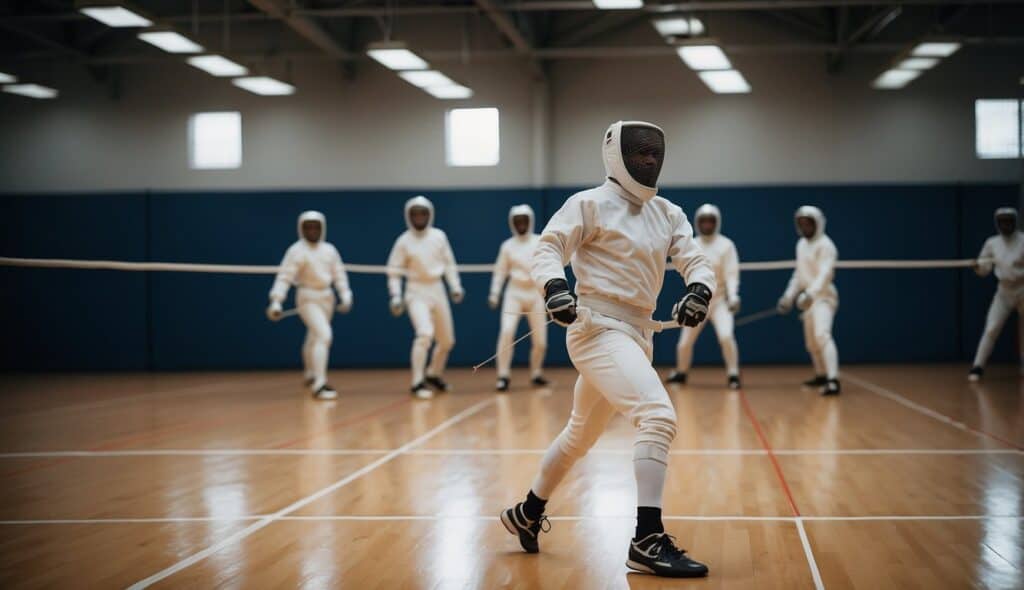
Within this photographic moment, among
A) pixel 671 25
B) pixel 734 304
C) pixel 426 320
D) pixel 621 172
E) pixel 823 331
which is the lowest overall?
pixel 823 331

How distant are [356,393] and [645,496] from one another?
781 centimetres

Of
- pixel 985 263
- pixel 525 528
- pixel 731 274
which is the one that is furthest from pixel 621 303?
pixel 985 263

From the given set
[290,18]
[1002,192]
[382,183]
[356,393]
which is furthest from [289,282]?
[1002,192]

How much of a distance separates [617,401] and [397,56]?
317 inches

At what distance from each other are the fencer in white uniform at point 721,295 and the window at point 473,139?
13.9 feet

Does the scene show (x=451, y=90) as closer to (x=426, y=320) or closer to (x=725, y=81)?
(x=426, y=320)

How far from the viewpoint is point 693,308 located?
3.74 metres

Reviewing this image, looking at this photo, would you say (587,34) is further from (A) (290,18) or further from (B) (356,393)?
(B) (356,393)

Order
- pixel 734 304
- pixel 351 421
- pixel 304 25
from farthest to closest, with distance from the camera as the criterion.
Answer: pixel 304 25 → pixel 734 304 → pixel 351 421

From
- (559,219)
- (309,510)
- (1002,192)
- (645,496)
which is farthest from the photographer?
(1002,192)

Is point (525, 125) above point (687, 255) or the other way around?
above

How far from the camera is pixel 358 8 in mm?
12820

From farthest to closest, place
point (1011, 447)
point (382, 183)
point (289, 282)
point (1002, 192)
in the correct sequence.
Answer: point (382, 183), point (1002, 192), point (289, 282), point (1011, 447)

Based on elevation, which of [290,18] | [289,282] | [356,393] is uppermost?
[290,18]
